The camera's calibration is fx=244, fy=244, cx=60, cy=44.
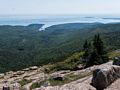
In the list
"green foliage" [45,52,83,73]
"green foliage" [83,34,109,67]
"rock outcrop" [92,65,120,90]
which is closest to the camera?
"rock outcrop" [92,65,120,90]

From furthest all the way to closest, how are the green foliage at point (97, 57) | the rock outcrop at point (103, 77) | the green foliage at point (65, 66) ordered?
the green foliage at point (65, 66)
the green foliage at point (97, 57)
the rock outcrop at point (103, 77)

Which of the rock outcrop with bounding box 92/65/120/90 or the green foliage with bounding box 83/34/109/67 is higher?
the rock outcrop with bounding box 92/65/120/90

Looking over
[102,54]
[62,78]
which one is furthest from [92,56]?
[62,78]

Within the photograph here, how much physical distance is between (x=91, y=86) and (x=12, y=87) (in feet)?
33.4

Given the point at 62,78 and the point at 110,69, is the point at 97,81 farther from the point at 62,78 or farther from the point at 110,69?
the point at 62,78

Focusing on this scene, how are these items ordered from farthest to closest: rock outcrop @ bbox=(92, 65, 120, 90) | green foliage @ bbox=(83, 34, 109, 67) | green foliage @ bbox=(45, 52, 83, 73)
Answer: green foliage @ bbox=(45, 52, 83, 73) → green foliage @ bbox=(83, 34, 109, 67) → rock outcrop @ bbox=(92, 65, 120, 90)

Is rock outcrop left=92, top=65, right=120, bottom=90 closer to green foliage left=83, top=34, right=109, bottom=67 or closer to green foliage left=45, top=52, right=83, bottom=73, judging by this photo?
green foliage left=83, top=34, right=109, bottom=67

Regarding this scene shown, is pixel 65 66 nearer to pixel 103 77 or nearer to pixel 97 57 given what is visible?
pixel 97 57

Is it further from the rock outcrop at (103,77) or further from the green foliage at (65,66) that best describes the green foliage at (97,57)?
the rock outcrop at (103,77)

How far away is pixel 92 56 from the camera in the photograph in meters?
66.6

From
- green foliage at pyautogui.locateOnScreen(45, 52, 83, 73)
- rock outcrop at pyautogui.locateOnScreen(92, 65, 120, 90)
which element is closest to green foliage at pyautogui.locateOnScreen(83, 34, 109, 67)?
green foliage at pyautogui.locateOnScreen(45, 52, 83, 73)

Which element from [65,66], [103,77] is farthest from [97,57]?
[103,77]

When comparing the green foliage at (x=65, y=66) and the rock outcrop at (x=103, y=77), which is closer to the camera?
the rock outcrop at (x=103, y=77)

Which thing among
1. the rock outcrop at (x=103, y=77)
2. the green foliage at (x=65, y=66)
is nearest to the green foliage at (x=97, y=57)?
the green foliage at (x=65, y=66)
